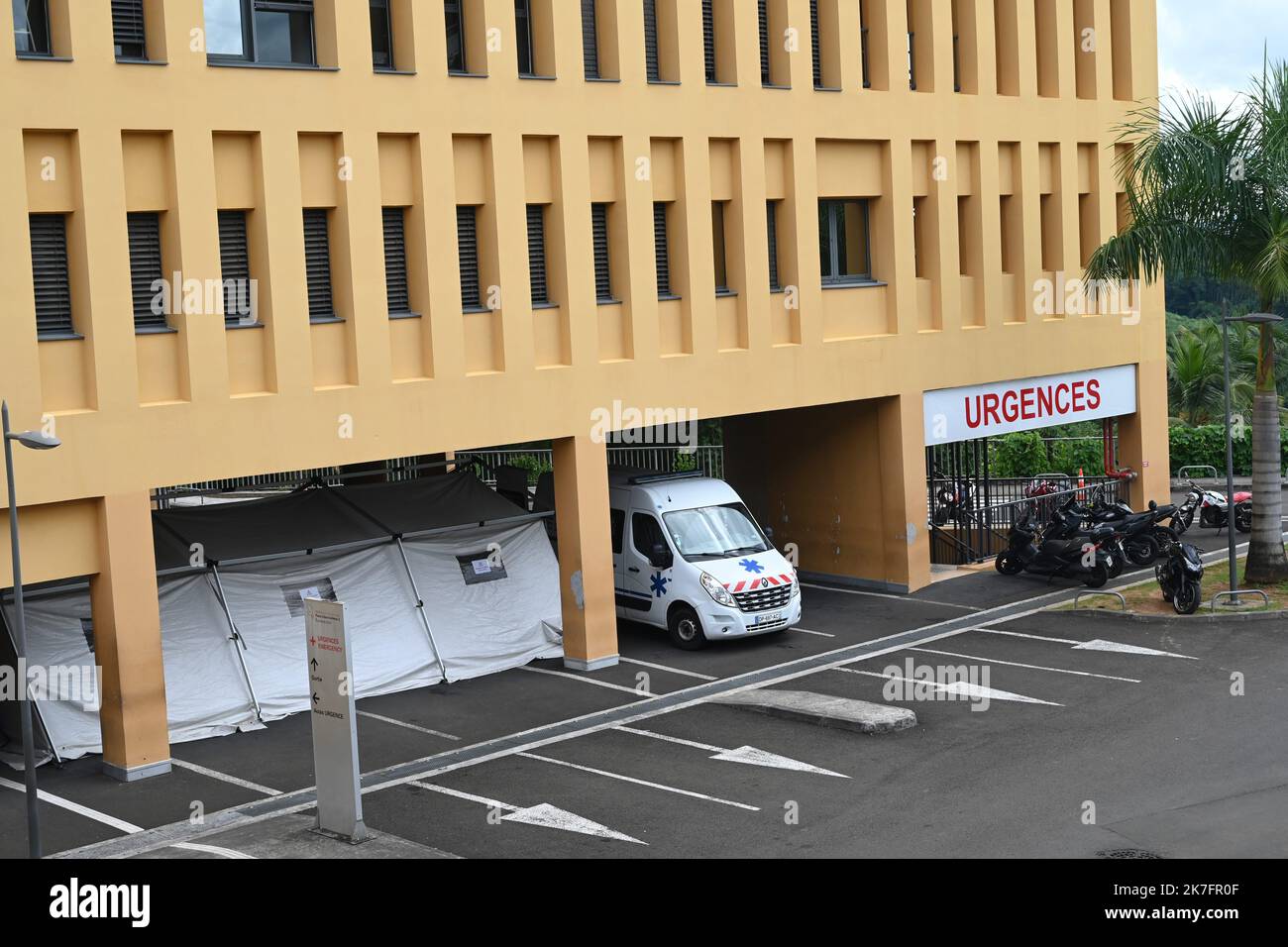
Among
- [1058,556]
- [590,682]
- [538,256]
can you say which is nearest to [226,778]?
[590,682]

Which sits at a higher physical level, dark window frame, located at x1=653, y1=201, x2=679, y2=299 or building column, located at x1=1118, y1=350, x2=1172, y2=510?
dark window frame, located at x1=653, y1=201, x2=679, y2=299

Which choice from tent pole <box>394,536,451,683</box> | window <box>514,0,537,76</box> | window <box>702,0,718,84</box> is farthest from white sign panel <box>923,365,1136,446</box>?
tent pole <box>394,536,451,683</box>

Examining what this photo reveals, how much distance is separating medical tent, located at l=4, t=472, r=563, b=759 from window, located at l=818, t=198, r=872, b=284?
6.24m

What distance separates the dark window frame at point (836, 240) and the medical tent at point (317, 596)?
6118 millimetres

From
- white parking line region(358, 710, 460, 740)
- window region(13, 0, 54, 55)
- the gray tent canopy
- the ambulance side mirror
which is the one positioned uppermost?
window region(13, 0, 54, 55)

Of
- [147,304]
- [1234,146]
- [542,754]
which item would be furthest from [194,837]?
[1234,146]

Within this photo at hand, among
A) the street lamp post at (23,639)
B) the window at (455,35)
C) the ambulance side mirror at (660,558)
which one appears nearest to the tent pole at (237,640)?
the street lamp post at (23,639)

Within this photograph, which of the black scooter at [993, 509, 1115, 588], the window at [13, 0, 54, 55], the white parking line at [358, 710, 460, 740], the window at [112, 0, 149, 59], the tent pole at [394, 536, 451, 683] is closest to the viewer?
the window at [13, 0, 54, 55]

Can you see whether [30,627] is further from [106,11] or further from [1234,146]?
[1234,146]

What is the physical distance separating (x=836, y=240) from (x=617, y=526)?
5.75 m

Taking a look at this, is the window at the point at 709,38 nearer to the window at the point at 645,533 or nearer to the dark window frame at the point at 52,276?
the window at the point at 645,533

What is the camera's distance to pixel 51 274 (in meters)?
17.0

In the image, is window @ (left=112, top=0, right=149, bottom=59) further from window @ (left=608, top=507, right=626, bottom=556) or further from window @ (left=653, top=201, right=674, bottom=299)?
window @ (left=608, top=507, right=626, bottom=556)

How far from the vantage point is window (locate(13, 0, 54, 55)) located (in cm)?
1658
